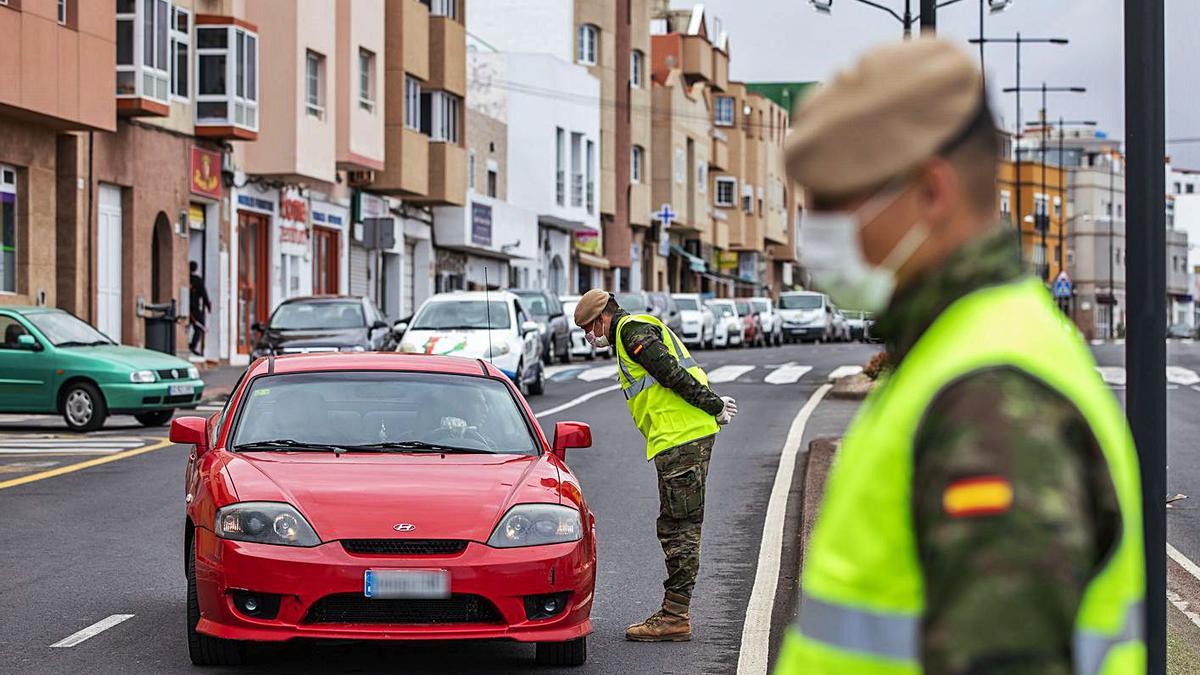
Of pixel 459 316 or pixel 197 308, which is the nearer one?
pixel 459 316

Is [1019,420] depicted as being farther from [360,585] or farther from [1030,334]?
[360,585]

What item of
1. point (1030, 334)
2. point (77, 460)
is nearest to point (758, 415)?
point (77, 460)

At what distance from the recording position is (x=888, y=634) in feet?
7.07

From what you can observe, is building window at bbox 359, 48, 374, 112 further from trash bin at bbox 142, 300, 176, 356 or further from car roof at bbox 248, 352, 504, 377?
car roof at bbox 248, 352, 504, 377

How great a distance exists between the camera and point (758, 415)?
82.9ft

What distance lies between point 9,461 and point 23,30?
12.9 metres

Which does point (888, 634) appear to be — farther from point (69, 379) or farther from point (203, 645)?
point (69, 379)

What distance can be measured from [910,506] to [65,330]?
21.6 metres

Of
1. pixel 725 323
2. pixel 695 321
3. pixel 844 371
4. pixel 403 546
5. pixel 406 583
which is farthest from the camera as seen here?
pixel 725 323

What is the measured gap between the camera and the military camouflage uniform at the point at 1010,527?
198 centimetres

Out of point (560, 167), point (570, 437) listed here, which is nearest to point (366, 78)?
point (560, 167)

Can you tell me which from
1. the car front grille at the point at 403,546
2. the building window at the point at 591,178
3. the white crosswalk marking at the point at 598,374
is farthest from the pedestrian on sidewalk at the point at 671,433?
the building window at the point at 591,178

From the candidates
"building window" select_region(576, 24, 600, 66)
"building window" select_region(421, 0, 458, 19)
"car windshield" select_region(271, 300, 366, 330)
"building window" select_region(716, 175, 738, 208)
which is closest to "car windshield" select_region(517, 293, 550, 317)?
"car windshield" select_region(271, 300, 366, 330)

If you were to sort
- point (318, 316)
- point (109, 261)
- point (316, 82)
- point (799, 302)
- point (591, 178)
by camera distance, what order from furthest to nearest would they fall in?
point (799, 302) < point (591, 178) < point (316, 82) < point (109, 261) < point (318, 316)
